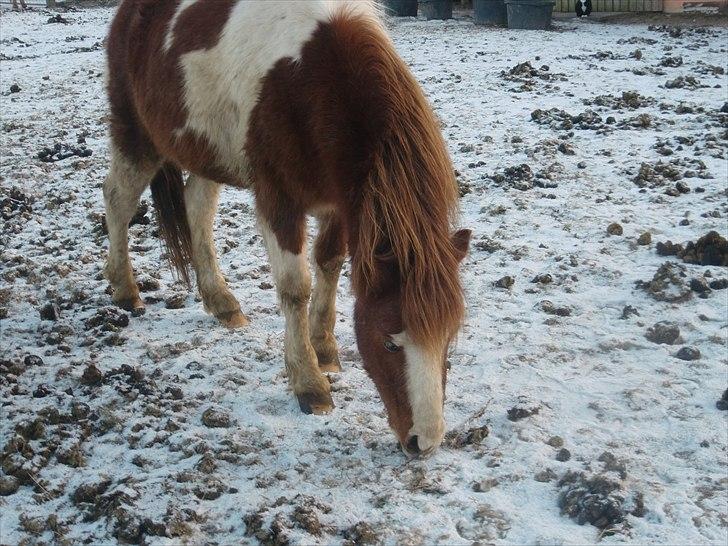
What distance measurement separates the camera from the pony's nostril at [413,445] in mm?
2850

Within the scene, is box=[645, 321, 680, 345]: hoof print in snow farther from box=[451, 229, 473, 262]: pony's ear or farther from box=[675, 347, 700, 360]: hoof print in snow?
box=[451, 229, 473, 262]: pony's ear

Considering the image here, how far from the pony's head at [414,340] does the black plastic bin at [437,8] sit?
600 inches

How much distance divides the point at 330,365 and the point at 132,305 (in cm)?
141

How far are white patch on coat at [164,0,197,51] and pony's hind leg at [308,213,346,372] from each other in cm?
125

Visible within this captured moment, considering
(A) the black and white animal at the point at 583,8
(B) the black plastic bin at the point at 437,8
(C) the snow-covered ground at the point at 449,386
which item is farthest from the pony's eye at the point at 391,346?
(B) the black plastic bin at the point at 437,8

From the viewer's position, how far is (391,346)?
286cm

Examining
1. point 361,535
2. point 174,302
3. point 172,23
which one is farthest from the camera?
point 174,302

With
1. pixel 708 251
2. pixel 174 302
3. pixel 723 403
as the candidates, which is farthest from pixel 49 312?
pixel 708 251

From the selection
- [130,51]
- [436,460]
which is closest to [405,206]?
[436,460]

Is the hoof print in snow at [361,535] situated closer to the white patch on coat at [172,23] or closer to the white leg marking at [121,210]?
the white leg marking at [121,210]

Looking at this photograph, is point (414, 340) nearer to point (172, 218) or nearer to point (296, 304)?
point (296, 304)

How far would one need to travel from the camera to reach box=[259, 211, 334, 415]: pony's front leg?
11.5 ft

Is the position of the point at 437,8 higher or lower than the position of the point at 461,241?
higher

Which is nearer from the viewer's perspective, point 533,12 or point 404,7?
point 533,12
